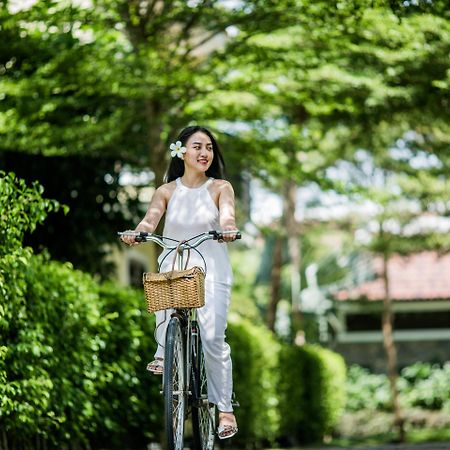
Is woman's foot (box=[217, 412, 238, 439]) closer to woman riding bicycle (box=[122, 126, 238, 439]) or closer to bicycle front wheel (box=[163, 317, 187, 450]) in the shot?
woman riding bicycle (box=[122, 126, 238, 439])

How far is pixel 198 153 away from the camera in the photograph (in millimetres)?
6461

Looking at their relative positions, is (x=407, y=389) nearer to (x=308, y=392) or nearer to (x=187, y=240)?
(x=308, y=392)

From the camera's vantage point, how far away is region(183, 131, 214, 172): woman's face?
6.45 m

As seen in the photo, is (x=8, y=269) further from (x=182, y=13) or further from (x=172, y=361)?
(x=182, y=13)

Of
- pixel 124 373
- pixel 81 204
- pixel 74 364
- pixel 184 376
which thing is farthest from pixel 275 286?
pixel 184 376

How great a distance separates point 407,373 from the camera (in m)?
28.4

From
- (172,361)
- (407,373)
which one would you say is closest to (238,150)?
(172,361)

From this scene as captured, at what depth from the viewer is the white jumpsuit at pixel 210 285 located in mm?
6273

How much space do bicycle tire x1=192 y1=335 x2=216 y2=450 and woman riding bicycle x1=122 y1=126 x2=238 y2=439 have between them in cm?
7

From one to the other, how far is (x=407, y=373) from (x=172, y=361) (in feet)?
77.1

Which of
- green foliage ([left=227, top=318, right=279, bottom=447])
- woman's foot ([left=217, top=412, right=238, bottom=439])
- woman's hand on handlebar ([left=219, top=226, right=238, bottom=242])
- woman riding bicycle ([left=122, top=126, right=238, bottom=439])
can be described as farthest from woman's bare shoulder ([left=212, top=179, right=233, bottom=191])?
green foliage ([left=227, top=318, right=279, bottom=447])

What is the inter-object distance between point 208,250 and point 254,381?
813 cm

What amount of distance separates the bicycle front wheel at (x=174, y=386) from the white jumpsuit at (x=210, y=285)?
25 cm

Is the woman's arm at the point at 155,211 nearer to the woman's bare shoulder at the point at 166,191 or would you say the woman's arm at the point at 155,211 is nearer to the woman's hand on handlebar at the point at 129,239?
the woman's bare shoulder at the point at 166,191
